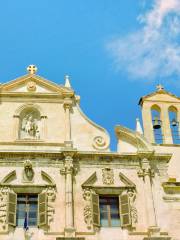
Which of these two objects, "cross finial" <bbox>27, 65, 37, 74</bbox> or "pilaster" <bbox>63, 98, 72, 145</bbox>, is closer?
"pilaster" <bbox>63, 98, 72, 145</bbox>

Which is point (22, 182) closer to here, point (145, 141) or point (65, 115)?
point (65, 115)

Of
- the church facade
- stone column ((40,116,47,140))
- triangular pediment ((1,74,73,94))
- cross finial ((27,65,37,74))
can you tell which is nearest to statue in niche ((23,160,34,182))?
the church facade

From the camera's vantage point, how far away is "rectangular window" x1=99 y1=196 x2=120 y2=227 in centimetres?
2139

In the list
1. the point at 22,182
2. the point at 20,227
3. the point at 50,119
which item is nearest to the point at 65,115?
the point at 50,119

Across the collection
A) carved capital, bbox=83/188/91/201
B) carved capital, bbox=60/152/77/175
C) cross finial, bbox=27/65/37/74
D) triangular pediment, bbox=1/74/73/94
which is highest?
cross finial, bbox=27/65/37/74

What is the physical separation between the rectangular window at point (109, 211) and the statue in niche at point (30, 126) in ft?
13.0

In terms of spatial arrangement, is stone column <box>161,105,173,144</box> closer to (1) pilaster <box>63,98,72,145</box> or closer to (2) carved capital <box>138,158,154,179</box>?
(2) carved capital <box>138,158,154,179</box>

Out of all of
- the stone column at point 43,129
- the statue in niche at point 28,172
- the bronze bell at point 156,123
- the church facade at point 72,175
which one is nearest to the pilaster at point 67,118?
the church facade at point 72,175

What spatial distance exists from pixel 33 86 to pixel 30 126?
6.61 ft

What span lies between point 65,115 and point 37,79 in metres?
2.28

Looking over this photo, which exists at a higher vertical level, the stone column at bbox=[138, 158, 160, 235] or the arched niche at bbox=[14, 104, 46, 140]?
the arched niche at bbox=[14, 104, 46, 140]

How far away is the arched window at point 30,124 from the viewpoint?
76.8ft

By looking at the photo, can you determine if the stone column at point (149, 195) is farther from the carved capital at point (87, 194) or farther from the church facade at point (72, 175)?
the carved capital at point (87, 194)

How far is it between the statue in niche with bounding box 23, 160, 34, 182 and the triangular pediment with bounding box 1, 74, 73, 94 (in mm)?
3868
